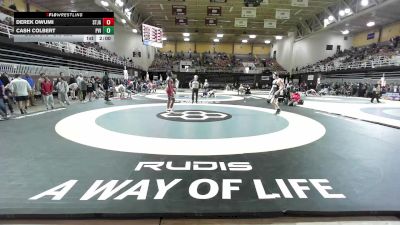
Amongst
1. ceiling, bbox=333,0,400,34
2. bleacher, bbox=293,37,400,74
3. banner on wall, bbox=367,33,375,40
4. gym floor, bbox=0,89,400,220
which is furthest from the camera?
banner on wall, bbox=367,33,375,40

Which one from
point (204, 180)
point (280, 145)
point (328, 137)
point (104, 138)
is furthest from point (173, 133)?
point (328, 137)

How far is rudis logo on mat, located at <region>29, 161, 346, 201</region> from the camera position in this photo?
2.94 metres

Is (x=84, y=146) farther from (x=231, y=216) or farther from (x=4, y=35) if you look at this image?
(x=4, y=35)

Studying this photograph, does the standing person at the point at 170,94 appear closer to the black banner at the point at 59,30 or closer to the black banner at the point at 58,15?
the black banner at the point at 59,30

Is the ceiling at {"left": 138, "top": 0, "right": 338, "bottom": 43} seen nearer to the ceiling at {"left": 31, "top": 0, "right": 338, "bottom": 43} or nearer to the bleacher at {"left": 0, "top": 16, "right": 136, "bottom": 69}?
the ceiling at {"left": 31, "top": 0, "right": 338, "bottom": 43}

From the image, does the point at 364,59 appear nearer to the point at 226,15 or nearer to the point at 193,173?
the point at 226,15

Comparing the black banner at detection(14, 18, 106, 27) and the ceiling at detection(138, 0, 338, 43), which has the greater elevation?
the ceiling at detection(138, 0, 338, 43)

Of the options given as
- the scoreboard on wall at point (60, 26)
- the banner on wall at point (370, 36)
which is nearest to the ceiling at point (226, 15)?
the banner on wall at point (370, 36)

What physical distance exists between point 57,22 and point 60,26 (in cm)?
17

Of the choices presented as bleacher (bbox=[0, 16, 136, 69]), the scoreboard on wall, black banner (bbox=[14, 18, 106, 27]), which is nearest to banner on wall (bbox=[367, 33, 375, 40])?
bleacher (bbox=[0, 16, 136, 69])

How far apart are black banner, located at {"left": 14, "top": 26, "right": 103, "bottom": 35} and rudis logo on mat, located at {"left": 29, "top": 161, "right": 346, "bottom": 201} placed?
756 centimetres

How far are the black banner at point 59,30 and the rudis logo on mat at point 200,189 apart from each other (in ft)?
24.8

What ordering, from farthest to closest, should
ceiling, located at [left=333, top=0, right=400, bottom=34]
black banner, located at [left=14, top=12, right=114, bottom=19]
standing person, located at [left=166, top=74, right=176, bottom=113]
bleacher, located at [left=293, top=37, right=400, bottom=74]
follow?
bleacher, located at [left=293, top=37, right=400, bottom=74] → ceiling, located at [left=333, top=0, right=400, bottom=34] → standing person, located at [left=166, top=74, right=176, bottom=113] → black banner, located at [left=14, top=12, right=114, bottom=19]
